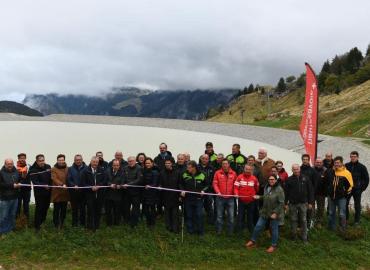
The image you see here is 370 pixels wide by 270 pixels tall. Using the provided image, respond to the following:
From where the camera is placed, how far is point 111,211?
380 inches

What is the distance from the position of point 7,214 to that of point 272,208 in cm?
588

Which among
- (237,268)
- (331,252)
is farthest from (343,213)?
(237,268)

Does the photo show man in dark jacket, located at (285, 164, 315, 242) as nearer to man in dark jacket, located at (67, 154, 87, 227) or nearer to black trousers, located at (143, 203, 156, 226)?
black trousers, located at (143, 203, 156, 226)

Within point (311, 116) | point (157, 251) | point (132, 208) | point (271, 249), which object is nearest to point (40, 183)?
point (132, 208)

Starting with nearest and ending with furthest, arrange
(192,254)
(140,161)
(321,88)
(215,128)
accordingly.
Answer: (192,254)
(140,161)
(215,128)
(321,88)

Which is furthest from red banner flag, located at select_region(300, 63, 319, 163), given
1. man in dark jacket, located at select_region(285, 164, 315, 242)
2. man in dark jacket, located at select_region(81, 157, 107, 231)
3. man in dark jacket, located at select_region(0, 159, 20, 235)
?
man in dark jacket, located at select_region(0, 159, 20, 235)

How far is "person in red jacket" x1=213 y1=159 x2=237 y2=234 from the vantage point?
9.31 meters

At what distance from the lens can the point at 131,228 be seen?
31.3 ft

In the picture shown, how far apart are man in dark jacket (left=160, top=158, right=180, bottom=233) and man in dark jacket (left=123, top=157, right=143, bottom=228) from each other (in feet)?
1.84

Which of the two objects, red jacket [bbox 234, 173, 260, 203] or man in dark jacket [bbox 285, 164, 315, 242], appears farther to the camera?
red jacket [bbox 234, 173, 260, 203]

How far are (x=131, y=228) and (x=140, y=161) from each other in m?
1.71

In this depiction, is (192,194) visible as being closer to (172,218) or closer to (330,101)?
(172,218)

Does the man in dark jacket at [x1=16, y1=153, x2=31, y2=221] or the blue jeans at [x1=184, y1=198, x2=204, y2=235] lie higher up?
the man in dark jacket at [x1=16, y1=153, x2=31, y2=221]

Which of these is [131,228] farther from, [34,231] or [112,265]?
[34,231]
